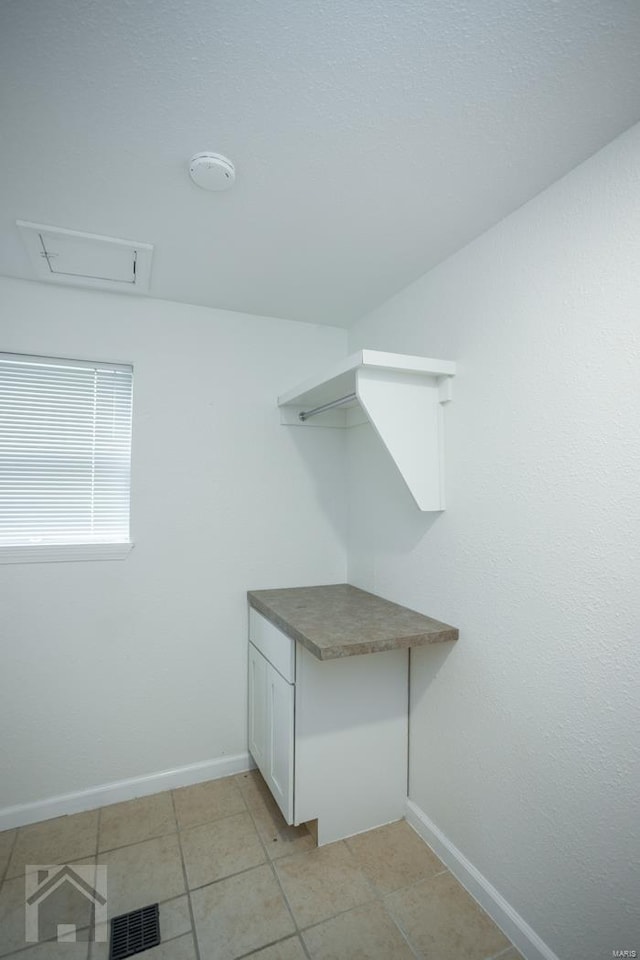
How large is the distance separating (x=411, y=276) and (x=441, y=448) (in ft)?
2.52

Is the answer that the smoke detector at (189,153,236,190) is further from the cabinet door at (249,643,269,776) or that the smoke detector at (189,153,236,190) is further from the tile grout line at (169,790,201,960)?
the tile grout line at (169,790,201,960)

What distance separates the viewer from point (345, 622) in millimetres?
1697

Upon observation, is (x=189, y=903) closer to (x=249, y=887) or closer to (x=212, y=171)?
(x=249, y=887)

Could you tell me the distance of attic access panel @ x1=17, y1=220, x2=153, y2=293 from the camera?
1.59 meters

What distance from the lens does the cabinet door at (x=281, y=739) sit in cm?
164

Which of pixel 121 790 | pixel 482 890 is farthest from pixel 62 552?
pixel 482 890

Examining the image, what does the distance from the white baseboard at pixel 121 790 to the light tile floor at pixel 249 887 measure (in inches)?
1.5

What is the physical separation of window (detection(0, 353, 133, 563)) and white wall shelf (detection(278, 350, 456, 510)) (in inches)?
40.7

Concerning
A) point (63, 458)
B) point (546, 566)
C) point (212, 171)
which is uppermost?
point (212, 171)

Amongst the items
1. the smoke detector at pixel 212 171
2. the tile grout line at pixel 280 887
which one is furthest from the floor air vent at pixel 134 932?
the smoke detector at pixel 212 171

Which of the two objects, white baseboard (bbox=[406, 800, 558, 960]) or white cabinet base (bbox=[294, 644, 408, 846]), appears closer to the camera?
white baseboard (bbox=[406, 800, 558, 960])

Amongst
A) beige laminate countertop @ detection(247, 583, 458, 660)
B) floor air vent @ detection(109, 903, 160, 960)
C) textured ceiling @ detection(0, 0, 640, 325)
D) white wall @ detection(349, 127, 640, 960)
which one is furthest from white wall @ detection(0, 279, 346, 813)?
white wall @ detection(349, 127, 640, 960)

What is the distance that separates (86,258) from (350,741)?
2.16 metres

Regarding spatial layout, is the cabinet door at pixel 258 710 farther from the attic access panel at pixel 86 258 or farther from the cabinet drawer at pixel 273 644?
the attic access panel at pixel 86 258
